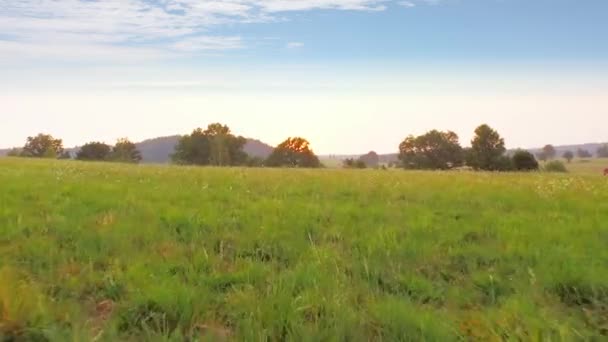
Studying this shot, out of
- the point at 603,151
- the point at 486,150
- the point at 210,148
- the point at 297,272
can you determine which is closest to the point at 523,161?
the point at 486,150

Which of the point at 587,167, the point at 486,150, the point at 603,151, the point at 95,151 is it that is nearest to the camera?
the point at 486,150

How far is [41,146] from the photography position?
435ft

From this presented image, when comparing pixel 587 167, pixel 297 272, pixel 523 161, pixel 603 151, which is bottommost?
pixel 297 272

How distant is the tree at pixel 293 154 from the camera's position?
116806 millimetres

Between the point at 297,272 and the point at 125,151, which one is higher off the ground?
the point at 125,151

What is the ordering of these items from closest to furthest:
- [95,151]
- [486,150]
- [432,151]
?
[486,150] → [432,151] → [95,151]

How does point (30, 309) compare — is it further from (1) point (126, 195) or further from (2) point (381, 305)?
(1) point (126, 195)

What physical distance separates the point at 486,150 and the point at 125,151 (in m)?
84.3

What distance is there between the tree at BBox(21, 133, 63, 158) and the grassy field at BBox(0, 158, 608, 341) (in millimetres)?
134424

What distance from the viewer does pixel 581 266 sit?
5922 mm

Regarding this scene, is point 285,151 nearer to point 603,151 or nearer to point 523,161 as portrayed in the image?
point 523,161

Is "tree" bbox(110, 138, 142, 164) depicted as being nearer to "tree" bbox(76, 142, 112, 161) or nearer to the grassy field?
"tree" bbox(76, 142, 112, 161)

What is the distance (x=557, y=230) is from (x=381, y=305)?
Answer: 4600mm

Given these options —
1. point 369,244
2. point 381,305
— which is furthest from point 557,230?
point 381,305
